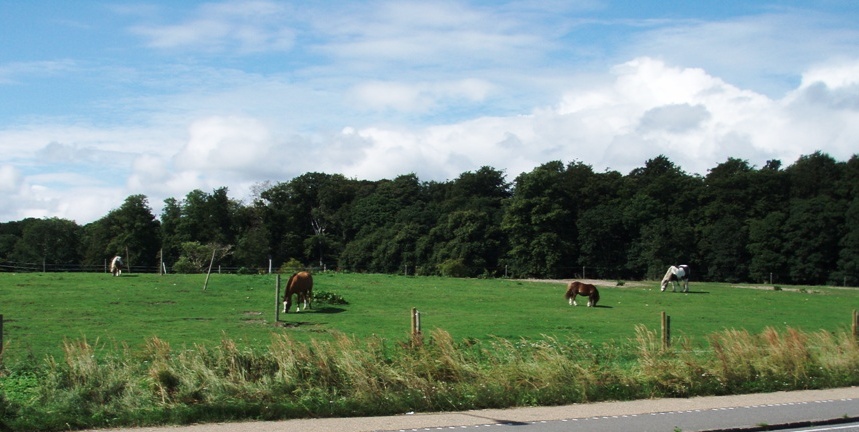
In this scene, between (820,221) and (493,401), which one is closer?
(493,401)

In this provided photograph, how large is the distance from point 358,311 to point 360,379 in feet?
71.9

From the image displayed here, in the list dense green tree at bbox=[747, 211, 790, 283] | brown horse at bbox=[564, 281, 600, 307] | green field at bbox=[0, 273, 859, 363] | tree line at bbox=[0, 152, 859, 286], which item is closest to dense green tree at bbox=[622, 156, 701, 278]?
tree line at bbox=[0, 152, 859, 286]

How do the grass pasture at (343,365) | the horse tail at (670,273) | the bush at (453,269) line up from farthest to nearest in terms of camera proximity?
the bush at (453,269)
the horse tail at (670,273)
the grass pasture at (343,365)

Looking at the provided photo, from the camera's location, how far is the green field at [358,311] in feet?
94.1

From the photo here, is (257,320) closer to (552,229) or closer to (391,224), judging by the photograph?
(552,229)

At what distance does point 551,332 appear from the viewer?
103ft

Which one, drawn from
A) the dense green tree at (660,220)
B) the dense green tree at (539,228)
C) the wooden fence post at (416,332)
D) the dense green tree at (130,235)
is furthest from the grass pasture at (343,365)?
the dense green tree at (130,235)

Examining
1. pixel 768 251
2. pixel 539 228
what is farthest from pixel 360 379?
pixel 768 251

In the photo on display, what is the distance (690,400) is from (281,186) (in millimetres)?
98633

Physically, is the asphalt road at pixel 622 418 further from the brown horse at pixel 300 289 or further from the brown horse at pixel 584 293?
the brown horse at pixel 584 293

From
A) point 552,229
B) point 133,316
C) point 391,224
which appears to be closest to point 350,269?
point 391,224

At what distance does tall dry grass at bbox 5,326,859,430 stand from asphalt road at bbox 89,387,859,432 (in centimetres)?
51

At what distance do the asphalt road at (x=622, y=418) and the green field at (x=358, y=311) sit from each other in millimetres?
5699

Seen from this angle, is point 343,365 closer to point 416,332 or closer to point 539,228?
point 416,332
